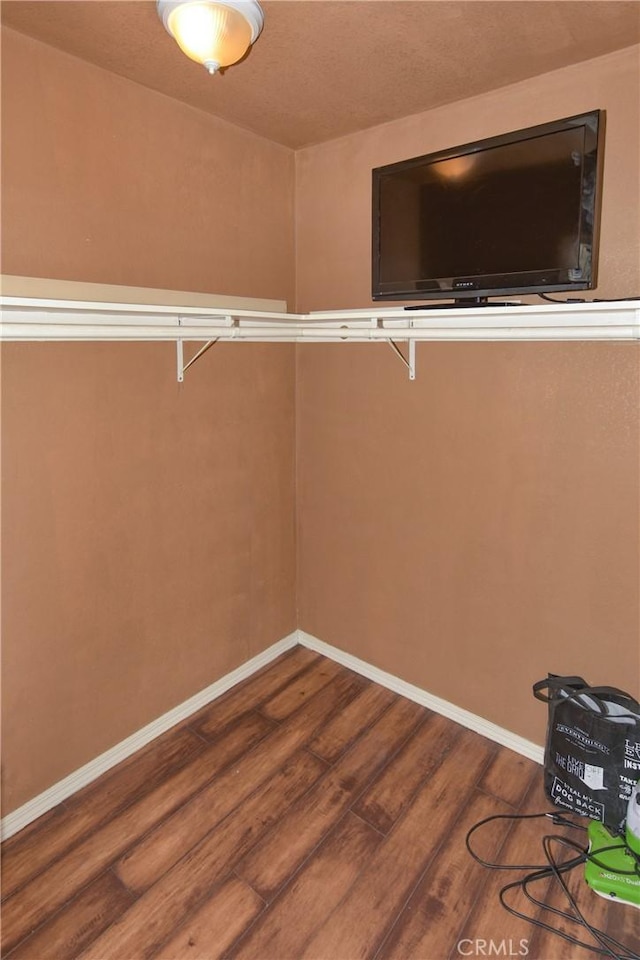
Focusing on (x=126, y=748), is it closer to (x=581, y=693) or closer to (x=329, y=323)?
(x=581, y=693)

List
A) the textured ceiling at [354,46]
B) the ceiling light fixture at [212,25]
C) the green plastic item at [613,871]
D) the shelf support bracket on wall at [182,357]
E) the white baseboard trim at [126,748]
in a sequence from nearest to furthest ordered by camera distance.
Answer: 1. the ceiling light fixture at [212,25]
2. the textured ceiling at [354,46]
3. the green plastic item at [613,871]
4. the white baseboard trim at [126,748]
5. the shelf support bracket on wall at [182,357]

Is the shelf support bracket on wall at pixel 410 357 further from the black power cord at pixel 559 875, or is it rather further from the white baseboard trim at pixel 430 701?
the black power cord at pixel 559 875

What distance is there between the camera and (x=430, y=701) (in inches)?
98.1

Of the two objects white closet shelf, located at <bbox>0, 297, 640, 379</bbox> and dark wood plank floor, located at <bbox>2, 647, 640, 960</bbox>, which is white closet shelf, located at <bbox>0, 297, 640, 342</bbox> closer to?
white closet shelf, located at <bbox>0, 297, 640, 379</bbox>

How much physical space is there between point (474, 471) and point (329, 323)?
794 mm

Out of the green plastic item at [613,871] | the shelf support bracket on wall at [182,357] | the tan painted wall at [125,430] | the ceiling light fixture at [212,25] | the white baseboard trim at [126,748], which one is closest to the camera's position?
the ceiling light fixture at [212,25]

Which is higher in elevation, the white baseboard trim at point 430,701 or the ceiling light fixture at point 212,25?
the ceiling light fixture at point 212,25

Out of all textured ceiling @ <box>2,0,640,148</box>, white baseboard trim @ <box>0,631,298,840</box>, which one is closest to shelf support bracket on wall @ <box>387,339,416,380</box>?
textured ceiling @ <box>2,0,640,148</box>

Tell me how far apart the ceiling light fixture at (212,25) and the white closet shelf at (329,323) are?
0.65 meters

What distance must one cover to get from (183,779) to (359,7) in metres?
2.50

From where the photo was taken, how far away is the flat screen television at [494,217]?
168 cm

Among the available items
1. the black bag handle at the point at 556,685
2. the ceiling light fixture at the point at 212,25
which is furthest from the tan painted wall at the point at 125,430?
the black bag handle at the point at 556,685

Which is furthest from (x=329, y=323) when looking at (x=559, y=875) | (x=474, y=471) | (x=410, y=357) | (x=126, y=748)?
(x=559, y=875)

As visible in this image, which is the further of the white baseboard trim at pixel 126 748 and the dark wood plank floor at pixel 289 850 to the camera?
the white baseboard trim at pixel 126 748
